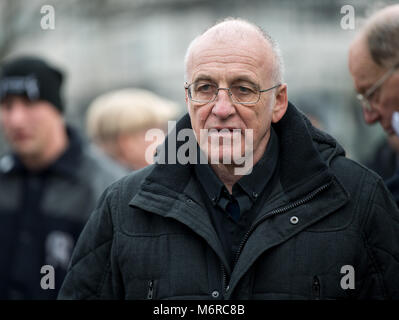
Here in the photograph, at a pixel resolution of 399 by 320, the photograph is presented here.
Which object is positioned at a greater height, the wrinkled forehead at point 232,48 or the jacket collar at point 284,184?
the wrinkled forehead at point 232,48

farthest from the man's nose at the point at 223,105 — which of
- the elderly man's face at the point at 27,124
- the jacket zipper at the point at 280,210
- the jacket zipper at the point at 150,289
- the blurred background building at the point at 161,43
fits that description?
the blurred background building at the point at 161,43

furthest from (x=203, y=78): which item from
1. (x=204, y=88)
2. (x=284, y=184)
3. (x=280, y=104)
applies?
(x=284, y=184)

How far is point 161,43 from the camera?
15195 mm

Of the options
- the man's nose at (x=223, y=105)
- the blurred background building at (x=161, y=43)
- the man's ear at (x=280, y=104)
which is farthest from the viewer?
the blurred background building at (x=161, y=43)

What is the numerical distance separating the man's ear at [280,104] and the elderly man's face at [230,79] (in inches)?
4.1

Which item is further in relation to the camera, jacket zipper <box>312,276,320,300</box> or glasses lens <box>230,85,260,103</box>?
glasses lens <box>230,85,260,103</box>

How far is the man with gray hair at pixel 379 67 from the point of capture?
3.73 meters

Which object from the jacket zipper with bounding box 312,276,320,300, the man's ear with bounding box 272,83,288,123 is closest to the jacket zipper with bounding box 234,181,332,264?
the jacket zipper with bounding box 312,276,320,300

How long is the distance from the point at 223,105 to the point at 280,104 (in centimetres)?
36

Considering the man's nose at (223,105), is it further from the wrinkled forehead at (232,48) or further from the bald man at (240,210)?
the wrinkled forehead at (232,48)

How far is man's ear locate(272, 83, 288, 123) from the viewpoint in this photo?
342 cm

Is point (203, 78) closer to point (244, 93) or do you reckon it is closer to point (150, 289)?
point (244, 93)

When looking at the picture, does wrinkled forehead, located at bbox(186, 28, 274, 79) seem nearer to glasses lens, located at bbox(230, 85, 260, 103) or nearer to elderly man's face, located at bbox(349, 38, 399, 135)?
glasses lens, located at bbox(230, 85, 260, 103)

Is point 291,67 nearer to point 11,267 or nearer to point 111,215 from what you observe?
point 11,267
